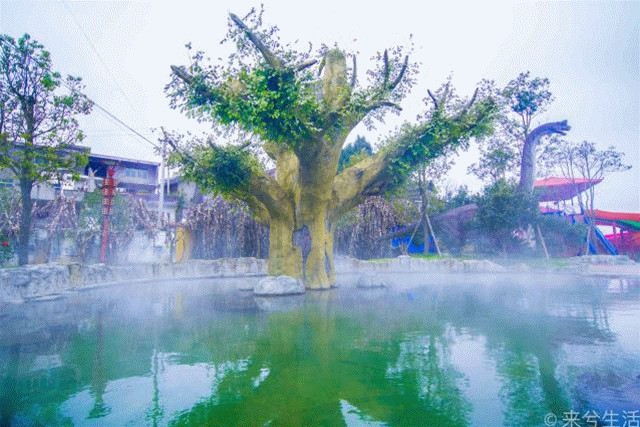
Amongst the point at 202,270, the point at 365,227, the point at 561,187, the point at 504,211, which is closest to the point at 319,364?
the point at 202,270

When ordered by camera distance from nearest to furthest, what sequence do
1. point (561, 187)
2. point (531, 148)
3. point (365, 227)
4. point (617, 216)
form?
point (531, 148), point (365, 227), point (617, 216), point (561, 187)

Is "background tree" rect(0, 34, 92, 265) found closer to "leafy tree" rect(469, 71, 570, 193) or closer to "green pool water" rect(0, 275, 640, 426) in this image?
"green pool water" rect(0, 275, 640, 426)

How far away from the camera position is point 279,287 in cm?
1462

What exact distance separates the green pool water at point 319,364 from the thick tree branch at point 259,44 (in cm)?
770

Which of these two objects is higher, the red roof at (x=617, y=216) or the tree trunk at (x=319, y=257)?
the red roof at (x=617, y=216)

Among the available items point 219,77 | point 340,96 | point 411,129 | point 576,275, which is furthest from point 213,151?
point 576,275

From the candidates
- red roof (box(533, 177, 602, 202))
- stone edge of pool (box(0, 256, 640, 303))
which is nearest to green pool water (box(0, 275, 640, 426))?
stone edge of pool (box(0, 256, 640, 303))

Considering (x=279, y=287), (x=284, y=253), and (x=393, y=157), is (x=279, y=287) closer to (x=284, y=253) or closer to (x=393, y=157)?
(x=284, y=253)

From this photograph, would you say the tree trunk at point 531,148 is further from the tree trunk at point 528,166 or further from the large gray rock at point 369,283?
the large gray rock at point 369,283

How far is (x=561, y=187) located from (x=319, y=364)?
3242cm

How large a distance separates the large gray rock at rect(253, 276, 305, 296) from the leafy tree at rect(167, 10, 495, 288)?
4.71ft

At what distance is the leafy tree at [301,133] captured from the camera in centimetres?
1326

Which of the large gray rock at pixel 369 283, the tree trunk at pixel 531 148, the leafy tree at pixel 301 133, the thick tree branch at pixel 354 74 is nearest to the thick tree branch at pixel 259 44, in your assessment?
the leafy tree at pixel 301 133

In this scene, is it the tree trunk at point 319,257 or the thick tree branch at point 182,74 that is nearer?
the thick tree branch at point 182,74
